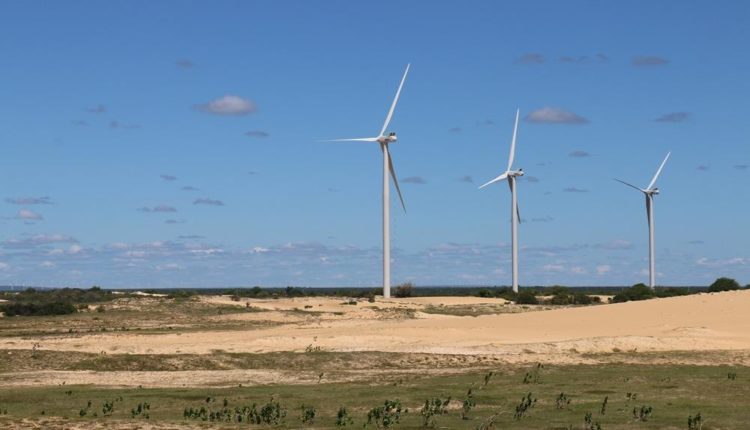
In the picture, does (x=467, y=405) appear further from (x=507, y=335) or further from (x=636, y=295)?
(x=636, y=295)

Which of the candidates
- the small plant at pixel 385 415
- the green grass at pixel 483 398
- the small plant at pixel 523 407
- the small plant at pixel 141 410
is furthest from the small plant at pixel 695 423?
the small plant at pixel 141 410

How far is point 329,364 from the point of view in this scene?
45188 millimetres

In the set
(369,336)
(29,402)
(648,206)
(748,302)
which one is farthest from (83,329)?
(648,206)

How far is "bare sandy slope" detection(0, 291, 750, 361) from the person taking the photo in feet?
167

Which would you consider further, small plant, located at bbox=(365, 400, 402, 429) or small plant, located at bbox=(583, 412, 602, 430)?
small plant, located at bbox=(365, 400, 402, 429)

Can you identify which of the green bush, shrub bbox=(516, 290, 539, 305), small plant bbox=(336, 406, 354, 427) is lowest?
small plant bbox=(336, 406, 354, 427)

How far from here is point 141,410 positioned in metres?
29.3

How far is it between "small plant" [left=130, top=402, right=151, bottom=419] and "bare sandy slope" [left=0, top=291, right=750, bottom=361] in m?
19.1

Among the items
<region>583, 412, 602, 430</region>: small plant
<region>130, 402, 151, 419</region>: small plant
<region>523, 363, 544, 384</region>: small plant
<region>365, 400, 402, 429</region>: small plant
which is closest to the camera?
<region>583, 412, 602, 430</region>: small plant

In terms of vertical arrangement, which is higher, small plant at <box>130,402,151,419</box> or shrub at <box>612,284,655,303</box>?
shrub at <box>612,284,655,303</box>

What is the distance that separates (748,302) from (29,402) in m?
59.0

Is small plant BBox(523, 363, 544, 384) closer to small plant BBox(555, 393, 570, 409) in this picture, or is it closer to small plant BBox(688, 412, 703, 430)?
small plant BBox(555, 393, 570, 409)

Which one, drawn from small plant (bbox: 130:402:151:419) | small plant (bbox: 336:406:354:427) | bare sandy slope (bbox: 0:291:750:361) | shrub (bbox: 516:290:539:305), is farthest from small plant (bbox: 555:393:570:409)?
shrub (bbox: 516:290:539:305)

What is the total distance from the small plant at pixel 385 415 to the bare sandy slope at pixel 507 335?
61.6 ft
